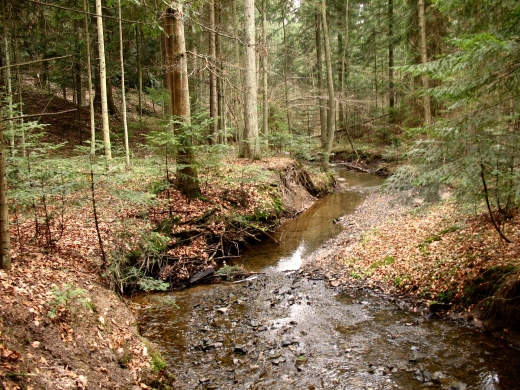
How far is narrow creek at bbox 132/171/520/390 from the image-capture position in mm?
4625

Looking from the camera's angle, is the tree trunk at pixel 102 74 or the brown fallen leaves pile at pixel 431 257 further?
the tree trunk at pixel 102 74

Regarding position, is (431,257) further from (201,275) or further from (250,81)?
(250,81)

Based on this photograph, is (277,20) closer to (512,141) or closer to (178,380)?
(512,141)

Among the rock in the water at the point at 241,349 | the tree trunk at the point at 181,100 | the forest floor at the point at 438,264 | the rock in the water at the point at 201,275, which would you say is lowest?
the rock in the water at the point at 241,349

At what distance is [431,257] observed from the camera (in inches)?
290

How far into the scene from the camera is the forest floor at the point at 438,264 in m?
5.57

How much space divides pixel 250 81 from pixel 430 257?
1004 centimetres

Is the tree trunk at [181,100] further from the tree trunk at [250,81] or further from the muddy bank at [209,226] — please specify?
the tree trunk at [250,81]

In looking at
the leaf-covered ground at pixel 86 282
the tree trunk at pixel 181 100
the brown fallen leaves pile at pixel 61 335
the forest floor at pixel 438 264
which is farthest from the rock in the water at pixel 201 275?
the tree trunk at pixel 181 100

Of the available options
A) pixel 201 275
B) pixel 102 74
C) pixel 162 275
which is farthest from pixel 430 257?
pixel 102 74

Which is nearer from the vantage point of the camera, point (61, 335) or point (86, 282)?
point (61, 335)

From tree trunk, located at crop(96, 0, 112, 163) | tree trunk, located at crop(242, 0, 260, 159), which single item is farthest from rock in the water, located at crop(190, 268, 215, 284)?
tree trunk, located at crop(242, 0, 260, 159)

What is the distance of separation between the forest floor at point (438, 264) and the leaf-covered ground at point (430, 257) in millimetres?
16

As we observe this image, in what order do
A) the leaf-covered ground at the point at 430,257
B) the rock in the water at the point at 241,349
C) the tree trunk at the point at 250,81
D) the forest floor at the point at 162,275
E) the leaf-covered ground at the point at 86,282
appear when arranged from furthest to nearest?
1. the tree trunk at the point at 250,81
2. the leaf-covered ground at the point at 430,257
3. the rock in the water at the point at 241,349
4. the forest floor at the point at 162,275
5. the leaf-covered ground at the point at 86,282
